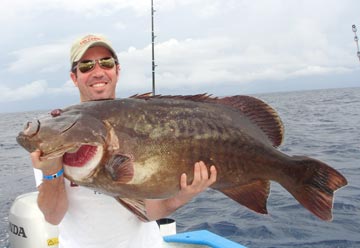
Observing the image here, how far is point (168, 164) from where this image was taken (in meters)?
2.64

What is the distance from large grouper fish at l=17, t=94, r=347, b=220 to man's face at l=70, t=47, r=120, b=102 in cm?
48

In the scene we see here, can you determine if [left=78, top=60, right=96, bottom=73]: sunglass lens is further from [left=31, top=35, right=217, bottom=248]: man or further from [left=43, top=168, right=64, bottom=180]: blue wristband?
[left=43, top=168, right=64, bottom=180]: blue wristband

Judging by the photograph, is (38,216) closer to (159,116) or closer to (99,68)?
(99,68)

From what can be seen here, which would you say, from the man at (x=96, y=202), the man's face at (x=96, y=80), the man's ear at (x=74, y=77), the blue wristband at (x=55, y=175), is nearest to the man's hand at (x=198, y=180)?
the man at (x=96, y=202)

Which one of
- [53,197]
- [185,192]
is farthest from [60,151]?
[185,192]

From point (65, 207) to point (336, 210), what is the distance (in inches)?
290

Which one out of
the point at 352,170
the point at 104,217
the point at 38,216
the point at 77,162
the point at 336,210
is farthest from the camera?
the point at 352,170

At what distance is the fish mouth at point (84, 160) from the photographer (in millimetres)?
2547

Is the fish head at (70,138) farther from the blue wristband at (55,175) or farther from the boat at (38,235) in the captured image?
the boat at (38,235)


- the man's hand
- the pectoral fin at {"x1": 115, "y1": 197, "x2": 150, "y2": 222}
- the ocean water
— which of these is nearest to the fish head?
the pectoral fin at {"x1": 115, "y1": 197, "x2": 150, "y2": 222}

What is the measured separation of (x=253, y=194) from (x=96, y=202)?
1.17 m

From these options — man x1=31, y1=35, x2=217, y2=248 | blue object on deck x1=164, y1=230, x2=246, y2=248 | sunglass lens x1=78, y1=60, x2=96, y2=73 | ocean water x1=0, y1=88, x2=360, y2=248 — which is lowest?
ocean water x1=0, y1=88, x2=360, y2=248

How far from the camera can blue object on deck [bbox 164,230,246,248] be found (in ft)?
17.0

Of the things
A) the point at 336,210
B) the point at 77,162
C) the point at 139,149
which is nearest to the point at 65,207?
the point at 77,162
